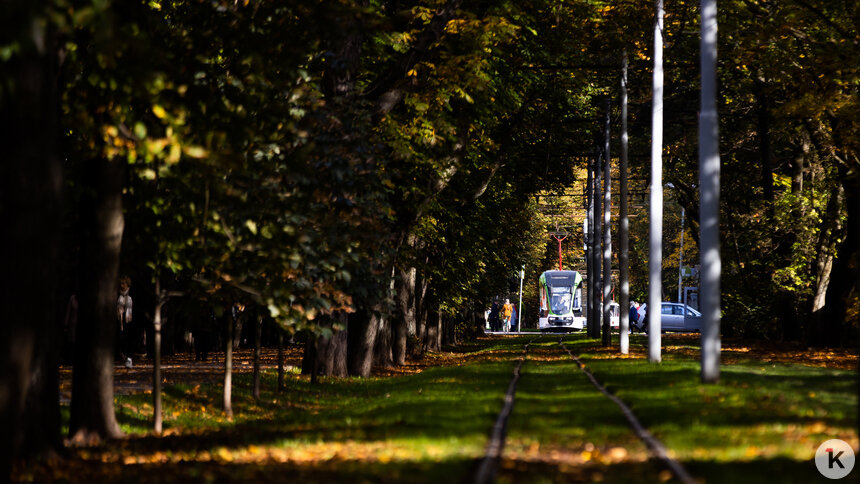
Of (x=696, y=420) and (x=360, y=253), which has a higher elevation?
(x=360, y=253)

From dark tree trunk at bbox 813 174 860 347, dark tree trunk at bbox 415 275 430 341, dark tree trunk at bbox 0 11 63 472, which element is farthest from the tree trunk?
dark tree trunk at bbox 0 11 63 472

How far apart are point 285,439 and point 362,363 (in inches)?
573

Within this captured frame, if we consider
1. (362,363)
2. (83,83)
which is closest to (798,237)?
(362,363)

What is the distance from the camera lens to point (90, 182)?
44.9 feet

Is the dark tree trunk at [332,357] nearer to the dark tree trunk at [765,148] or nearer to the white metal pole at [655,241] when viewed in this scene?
the white metal pole at [655,241]

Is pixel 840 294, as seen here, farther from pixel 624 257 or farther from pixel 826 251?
pixel 624 257

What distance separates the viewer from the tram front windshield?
243 ft

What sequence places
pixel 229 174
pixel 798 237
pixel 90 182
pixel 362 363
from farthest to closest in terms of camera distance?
pixel 798 237
pixel 362 363
pixel 229 174
pixel 90 182

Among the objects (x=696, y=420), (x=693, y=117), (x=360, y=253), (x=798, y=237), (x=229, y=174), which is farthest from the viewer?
(x=693, y=117)

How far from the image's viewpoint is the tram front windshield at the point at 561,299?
74.1 metres

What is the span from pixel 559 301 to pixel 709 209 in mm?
56906

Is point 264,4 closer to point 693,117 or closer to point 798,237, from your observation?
point 798,237

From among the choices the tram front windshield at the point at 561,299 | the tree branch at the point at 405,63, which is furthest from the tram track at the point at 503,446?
the tram front windshield at the point at 561,299

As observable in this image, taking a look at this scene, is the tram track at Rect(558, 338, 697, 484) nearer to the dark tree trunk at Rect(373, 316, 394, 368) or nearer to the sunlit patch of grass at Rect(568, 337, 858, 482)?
the sunlit patch of grass at Rect(568, 337, 858, 482)
